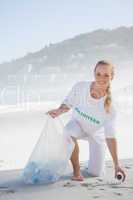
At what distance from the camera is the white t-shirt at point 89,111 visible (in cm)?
304

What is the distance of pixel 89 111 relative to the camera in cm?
314

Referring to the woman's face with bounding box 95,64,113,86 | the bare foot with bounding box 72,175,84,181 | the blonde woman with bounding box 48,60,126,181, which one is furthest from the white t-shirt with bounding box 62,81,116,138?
the bare foot with bounding box 72,175,84,181

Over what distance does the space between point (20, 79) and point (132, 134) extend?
48035mm

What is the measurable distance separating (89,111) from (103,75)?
31 cm

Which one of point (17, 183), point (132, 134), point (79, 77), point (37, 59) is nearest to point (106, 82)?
point (17, 183)

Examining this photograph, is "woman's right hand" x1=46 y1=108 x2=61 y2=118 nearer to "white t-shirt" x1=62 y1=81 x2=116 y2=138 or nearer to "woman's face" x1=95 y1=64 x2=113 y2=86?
"white t-shirt" x1=62 y1=81 x2=116 y2=138

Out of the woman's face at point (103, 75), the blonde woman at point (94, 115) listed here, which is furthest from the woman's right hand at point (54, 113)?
the woman's face at point (103, 75)

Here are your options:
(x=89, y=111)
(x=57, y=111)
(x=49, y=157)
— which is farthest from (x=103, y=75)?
(x=49, y=157)

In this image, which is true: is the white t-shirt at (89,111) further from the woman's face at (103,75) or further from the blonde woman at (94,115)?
the woman's face at (103,75)

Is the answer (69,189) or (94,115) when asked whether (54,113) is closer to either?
(94,115)

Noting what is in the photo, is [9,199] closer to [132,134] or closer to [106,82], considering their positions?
[106,82]

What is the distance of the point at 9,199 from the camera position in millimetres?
2619

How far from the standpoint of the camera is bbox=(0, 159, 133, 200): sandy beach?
2.68 metres

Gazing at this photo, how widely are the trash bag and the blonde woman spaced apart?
0.22ft
